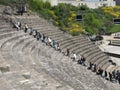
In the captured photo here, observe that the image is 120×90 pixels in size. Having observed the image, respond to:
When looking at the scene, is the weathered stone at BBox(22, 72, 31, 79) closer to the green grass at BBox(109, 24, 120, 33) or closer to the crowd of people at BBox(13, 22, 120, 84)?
the crowd of people at BBox(13, 22, 120, 84)

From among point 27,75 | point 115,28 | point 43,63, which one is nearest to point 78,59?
point 43,63

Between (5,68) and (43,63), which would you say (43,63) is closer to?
(43,63)

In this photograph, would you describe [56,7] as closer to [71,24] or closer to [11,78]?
[71,24]

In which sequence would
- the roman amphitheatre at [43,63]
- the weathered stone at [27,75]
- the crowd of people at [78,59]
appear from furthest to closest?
the crowd of people at [78,59], the weathered stone at [27,75], the roman amphitheatre at [43,63]

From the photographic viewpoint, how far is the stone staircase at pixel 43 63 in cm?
1223

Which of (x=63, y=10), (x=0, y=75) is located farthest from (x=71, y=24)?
(x=0, y=75)

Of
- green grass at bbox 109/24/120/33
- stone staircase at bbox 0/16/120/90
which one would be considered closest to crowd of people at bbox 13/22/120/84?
stone staircase at bbox 0/16/120/90

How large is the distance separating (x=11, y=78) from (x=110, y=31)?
5506 centimetres

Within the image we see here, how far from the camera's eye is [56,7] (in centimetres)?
5991

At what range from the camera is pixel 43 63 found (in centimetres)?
1798

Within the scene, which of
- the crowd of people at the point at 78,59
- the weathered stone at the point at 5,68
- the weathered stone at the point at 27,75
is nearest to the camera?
the weathered stone at the point at 27,75

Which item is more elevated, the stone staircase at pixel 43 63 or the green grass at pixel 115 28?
the stone staircase at pixel 43 63

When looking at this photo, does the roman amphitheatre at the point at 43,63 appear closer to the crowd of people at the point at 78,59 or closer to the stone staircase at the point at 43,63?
the stone staircase at the point at 43,63

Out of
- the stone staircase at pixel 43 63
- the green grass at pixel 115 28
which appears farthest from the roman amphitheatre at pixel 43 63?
the green grass at pixel 115 28
